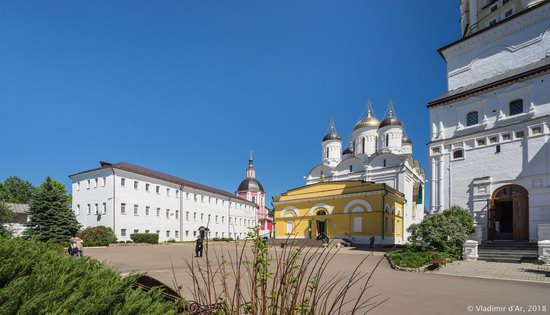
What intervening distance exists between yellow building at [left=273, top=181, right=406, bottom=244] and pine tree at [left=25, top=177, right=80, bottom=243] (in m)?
20.4

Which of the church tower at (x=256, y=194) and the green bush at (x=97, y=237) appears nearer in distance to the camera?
the green bush at (x=97, y=237)

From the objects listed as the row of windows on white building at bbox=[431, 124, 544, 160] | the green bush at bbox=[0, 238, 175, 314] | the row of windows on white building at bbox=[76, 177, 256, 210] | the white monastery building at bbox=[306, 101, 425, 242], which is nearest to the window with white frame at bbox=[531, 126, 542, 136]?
the row of windows on white building at bbox=[431, 124, 544, 160]

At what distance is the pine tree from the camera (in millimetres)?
26328

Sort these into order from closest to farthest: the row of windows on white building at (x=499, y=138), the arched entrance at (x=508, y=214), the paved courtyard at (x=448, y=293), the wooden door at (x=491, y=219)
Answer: the paved courtyard at (x=448, y=293) < the arched entrance at (x=508, y=214) < the row of windows on white building at (x=499, y=138) < the wooden door at (x=491, y=219)

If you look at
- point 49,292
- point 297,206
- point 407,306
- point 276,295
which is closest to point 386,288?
point 407,306

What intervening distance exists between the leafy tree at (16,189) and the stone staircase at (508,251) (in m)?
67.6

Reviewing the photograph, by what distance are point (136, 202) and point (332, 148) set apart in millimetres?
34155

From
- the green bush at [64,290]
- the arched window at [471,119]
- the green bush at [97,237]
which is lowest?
the green bush at [97,237]

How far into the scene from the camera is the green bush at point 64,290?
2205 millimetres

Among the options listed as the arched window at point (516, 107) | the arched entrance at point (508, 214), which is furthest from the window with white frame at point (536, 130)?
the arched entrance at point (508, 214)

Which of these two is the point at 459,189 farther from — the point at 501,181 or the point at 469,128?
the point at 469,128

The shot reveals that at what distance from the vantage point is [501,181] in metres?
20.6

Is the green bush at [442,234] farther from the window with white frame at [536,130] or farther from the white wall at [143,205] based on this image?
the white wall at [143,205]

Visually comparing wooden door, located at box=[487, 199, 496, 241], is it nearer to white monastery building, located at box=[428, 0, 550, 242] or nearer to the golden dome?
white monastery building, located at box=[428, 0, 550, 242]
